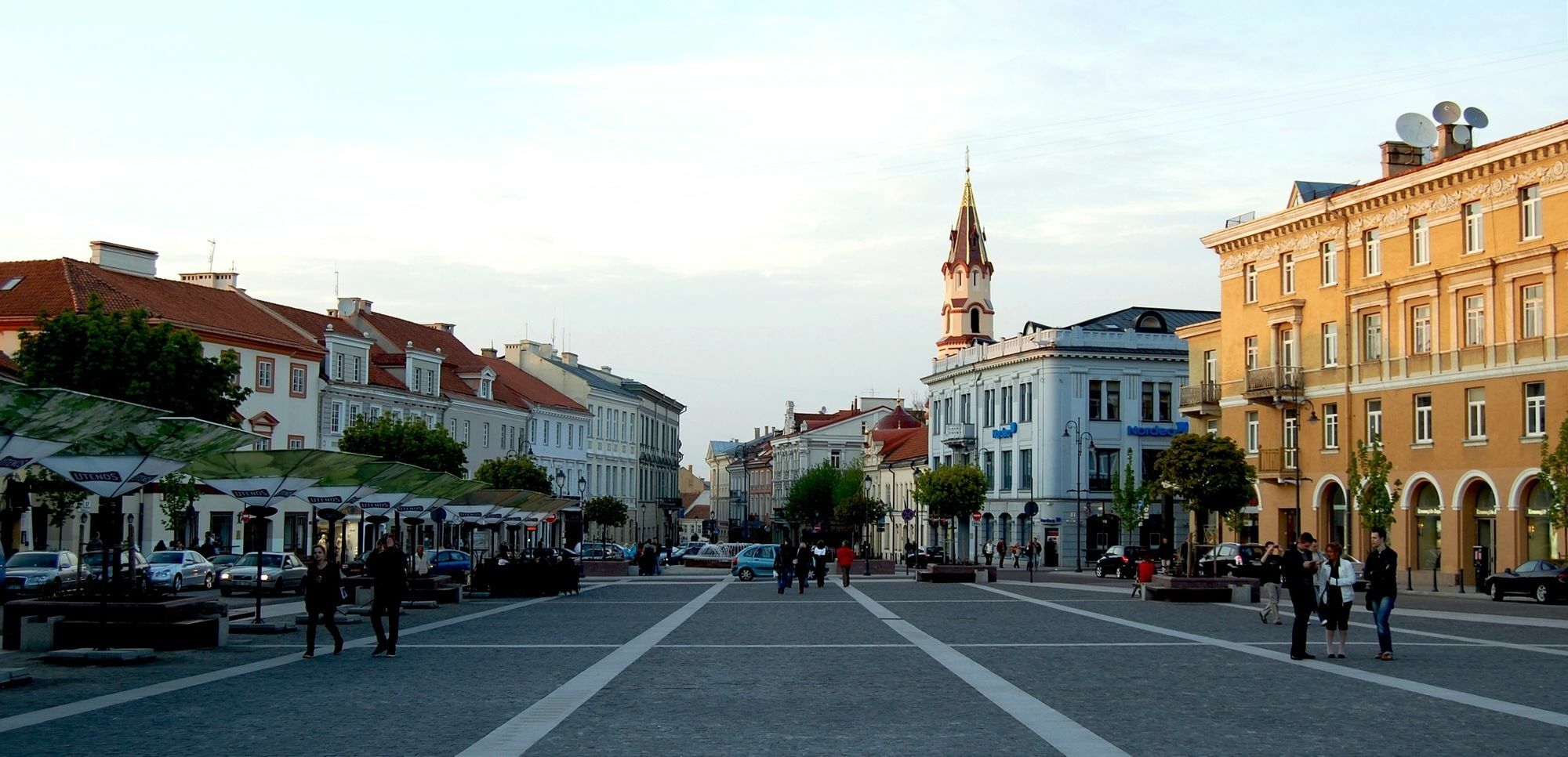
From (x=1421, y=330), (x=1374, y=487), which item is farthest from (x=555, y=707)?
(x=1421, y=330)

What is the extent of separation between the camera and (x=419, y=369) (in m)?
80.2

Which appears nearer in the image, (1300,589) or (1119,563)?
(1300,589)

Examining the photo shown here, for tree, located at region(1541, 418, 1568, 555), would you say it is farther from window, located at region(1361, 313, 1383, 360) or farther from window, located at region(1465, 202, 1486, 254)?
window, located at region(1361, 313, 1383, 360)

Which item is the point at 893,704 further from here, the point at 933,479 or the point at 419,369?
the point at 933,479

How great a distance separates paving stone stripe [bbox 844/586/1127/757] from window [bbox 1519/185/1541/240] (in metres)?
32.0

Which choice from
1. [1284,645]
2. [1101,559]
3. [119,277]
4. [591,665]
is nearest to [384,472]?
[591,665]

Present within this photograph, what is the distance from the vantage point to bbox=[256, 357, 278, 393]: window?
64000 millimetres

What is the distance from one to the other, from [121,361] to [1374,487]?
38603 mm

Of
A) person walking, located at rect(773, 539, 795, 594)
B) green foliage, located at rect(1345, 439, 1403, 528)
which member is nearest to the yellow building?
green foliage, located at rect(1345, 439, 1403, 528)

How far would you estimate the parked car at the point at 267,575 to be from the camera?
140ft

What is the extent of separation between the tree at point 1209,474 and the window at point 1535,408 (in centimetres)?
1200

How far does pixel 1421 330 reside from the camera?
53781mm

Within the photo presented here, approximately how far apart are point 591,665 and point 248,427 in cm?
4736

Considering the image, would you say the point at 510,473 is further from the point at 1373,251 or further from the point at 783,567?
the point at 1373,251
